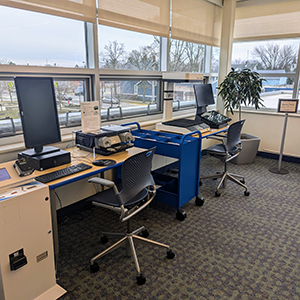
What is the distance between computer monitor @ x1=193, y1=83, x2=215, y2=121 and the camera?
3672 millimetres

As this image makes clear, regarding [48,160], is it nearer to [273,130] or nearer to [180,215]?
[180,215]

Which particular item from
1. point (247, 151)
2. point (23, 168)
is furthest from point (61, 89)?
point (247, 151)

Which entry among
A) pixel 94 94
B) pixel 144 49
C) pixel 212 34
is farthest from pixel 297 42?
pixel 94 94

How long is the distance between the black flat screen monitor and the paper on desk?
35cm

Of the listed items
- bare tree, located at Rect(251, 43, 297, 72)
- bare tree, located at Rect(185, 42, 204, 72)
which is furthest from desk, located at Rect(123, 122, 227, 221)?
bare tree, located at Rect(251, 43, 297, 72)

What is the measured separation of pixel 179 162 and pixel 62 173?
48.7 inches

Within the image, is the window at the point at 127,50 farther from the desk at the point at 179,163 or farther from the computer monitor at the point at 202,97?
the desk at the point at 179,163

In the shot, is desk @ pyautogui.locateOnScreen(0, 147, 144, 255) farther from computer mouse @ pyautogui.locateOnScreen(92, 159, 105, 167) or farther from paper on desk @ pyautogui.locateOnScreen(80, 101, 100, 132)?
paper on desk @ pyautogui.locateOnScreen(80, 101, 100, 132)

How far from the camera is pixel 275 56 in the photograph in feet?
16.0

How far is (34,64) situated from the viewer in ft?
8.27

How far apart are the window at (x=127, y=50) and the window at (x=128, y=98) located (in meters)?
0.21

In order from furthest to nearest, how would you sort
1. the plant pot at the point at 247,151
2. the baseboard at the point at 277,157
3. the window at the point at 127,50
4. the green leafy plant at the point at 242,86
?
1. the baseboard at the point at 277,157
2. the plant pot at the point at 247,151
3. the green leafy plant at the point at 242,86
4. the window at the point at 127,50

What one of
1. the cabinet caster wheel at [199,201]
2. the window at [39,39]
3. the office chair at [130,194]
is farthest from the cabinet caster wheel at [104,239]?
the window at [39,39]

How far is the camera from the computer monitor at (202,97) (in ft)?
12.0
